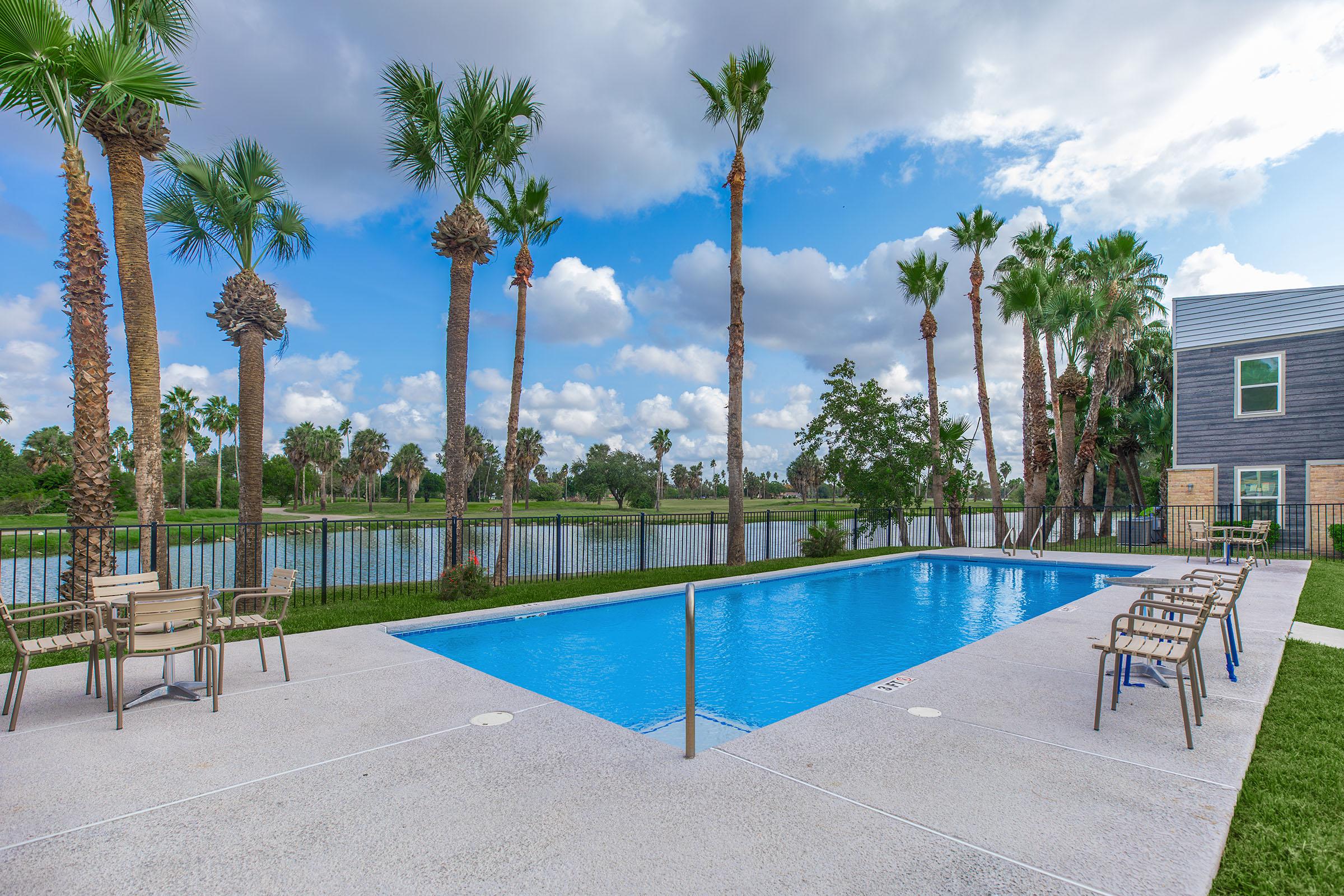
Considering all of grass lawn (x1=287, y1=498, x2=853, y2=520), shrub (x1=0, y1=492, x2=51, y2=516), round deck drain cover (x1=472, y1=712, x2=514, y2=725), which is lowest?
grass lawn (x1=287, y1=498, x2=853, y2=520)

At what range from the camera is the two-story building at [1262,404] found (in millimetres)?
15477

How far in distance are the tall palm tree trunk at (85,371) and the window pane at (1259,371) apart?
80.4ft

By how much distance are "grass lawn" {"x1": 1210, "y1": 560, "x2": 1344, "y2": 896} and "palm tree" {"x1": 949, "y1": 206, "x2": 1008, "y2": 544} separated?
665 inches

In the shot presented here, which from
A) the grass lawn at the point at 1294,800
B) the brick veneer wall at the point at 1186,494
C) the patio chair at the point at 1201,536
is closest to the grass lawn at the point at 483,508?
the brick veneer wall at the point at 1186,494

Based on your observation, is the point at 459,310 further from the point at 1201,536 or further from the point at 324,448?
the point at 324,448

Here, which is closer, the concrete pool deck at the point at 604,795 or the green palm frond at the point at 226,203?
the concrete pool deck at the point at 604,795

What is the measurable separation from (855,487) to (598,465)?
189 ft

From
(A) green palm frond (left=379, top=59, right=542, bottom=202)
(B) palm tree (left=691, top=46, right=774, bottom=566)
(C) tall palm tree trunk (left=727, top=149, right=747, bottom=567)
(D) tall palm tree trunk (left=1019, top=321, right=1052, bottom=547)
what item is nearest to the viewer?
(A) green palm frond (left=379, top=59, right=542, bottom=202)

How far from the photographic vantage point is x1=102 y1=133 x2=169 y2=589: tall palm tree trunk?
865 centimetres

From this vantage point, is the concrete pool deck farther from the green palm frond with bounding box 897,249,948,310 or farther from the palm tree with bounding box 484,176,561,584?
the green palm frond with bounding box 897,249,948,310

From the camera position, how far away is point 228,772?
3.32m

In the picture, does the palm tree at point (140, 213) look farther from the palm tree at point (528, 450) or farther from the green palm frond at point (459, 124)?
the palm tree at point (528, 450)

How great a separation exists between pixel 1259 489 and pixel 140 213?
25.3m

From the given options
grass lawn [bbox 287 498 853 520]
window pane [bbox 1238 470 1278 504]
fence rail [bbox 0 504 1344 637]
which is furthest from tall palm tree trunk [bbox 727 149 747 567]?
grass lawn [bbox 287 498 853 520]
